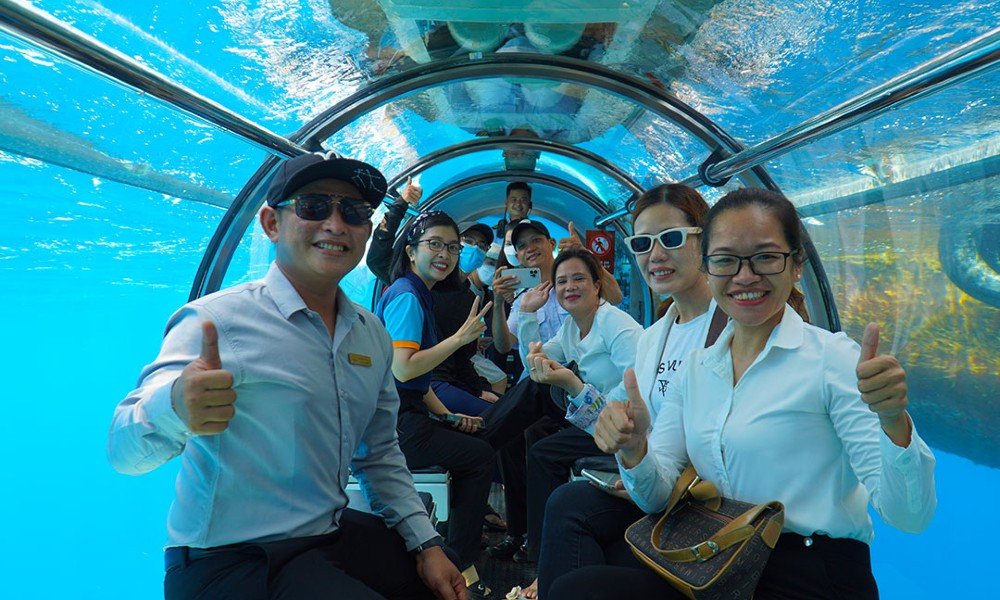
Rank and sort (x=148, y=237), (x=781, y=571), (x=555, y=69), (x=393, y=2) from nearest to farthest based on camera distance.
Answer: (x=781, y=571) → (x=393, y=2) → (x=148, y=237) → (x=555, y=69)

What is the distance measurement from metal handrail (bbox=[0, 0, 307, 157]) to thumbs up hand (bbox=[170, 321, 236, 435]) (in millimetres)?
820

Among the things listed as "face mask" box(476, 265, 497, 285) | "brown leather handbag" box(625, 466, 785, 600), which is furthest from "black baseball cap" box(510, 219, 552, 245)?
"brown leather handbag" box(625, 466, 785, 600)

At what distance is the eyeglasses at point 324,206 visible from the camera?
82.1 inches

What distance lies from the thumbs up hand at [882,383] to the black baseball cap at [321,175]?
1.58 m

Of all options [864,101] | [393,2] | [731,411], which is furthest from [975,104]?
[393,2]

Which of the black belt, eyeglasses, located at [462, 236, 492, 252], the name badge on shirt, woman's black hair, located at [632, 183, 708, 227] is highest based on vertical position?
eyeglasses, located at [462, 236, 492, 252]

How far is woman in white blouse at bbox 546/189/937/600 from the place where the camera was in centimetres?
167

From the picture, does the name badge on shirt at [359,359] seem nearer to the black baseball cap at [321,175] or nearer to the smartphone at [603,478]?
the black baseball cap at [321,175]

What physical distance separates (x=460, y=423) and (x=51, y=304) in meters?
2.37

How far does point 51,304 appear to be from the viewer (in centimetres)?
254

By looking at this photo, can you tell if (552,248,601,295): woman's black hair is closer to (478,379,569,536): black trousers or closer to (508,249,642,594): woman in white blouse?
(508,249,642,594): woman in white blouse

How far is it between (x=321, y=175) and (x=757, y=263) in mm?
1448

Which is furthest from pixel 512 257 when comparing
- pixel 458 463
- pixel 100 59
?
pixel 100 59

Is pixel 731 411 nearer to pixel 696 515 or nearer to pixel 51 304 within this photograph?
pixel 696 515
